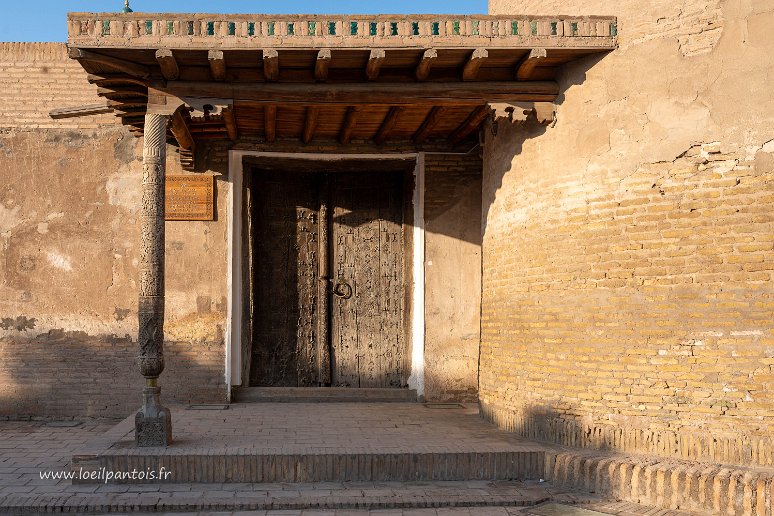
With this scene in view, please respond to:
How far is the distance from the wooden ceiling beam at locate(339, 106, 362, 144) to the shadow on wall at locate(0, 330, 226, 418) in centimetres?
279

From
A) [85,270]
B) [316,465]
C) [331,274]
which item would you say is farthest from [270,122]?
[316,465]

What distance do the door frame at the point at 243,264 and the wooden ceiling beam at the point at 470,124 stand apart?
48 cm

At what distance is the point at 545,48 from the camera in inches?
253

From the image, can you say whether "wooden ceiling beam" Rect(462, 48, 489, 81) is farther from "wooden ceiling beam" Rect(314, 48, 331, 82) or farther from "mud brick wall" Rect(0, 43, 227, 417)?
"mud brick wall" Rect(0, 43, 227, 417)

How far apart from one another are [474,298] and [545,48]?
3.47 m

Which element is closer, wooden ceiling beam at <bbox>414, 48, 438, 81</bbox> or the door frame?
wooden ceiling beam at <bbox>414, 48, 438, 81</bbox>

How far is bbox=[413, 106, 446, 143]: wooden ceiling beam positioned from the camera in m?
7.91

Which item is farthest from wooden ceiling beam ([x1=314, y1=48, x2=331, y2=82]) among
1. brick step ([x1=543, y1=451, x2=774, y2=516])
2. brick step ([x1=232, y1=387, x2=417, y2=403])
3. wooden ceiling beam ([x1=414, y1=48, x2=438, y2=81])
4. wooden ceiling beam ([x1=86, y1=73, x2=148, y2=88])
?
brick step ([x1=232, y1=387, x2=417, y2=403])

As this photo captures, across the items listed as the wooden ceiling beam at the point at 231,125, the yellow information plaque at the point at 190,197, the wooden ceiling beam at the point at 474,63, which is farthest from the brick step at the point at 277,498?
the yellow information plaque at the point at 190,197

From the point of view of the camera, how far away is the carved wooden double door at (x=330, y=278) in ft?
30.8

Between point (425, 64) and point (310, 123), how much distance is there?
6.53 ft

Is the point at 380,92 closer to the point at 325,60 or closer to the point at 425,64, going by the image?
the point at 425,64

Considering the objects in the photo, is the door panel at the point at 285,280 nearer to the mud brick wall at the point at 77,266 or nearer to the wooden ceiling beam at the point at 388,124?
the mud brick wall at the point at 77,266

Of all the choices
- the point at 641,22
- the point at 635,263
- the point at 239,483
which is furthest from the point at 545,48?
the point at 239,483
